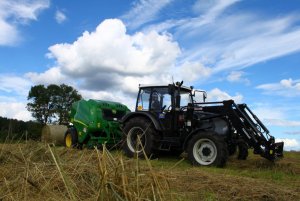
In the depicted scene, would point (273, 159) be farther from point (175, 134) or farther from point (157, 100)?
point (157, 100)

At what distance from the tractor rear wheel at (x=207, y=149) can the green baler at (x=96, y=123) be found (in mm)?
3925

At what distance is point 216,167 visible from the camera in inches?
414

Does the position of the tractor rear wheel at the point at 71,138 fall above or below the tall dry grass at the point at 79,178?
above

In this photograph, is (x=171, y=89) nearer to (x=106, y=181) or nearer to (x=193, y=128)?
(x=193, y=128)

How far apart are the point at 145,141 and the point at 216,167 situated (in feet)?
7.85

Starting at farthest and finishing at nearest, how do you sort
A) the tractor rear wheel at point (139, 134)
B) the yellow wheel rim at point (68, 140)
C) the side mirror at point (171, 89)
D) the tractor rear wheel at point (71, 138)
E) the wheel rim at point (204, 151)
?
the yellow wheel rim at point (68, 140), the tractor rear wheel at point (71, 138), the tractor rear wheel at point (139, 134), the side mirror at point (171, 89), the wheel rim at point (204, 151)

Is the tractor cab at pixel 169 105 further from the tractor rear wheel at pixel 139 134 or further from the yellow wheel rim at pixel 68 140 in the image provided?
the yellow wheel rim at pixel 68 140

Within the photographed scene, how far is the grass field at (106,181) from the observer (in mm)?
3613

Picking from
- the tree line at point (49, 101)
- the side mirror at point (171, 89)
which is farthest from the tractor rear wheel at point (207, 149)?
the tree line at point (49, 101)

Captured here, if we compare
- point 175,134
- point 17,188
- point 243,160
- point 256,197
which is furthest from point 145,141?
point 17,188

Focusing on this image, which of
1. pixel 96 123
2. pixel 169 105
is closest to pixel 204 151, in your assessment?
pixel 169 105

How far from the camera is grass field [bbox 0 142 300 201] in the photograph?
3613 mm

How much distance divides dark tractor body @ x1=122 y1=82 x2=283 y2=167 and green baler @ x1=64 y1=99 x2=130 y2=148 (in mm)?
1873

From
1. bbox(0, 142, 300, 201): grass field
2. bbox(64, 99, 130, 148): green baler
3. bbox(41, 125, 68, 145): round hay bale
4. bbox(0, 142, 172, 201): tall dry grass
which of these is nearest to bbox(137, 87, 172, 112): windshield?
bbox(64, 99, 130, 148): green baler
